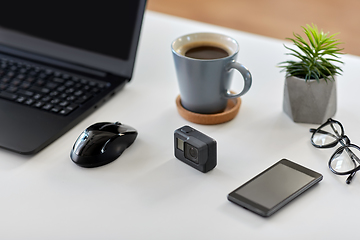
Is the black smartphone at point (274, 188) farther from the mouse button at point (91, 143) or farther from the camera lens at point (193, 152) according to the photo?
the mouse button at point (91, 143)

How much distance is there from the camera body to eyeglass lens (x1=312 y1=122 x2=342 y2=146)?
0.68 feet

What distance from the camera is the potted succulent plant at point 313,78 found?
82 centimetres

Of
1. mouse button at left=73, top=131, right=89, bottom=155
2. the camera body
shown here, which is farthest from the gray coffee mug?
mouse button at left=73, top=131, right=89, bottom=155

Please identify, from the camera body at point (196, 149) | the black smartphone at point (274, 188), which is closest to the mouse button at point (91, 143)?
the camera body at point (196, 149)

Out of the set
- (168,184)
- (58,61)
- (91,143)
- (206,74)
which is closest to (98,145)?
(91,143)

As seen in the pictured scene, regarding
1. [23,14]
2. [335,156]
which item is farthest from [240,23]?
[335,156]

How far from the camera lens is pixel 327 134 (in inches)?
32.5

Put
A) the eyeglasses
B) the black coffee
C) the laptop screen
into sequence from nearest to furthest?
the eyeglasses, the black coffee, the laptop screen

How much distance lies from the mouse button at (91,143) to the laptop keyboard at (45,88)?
0.46ft

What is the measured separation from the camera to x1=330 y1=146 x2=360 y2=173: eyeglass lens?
0.75 meters

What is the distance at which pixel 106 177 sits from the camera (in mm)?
751

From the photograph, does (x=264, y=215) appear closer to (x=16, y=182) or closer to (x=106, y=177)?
(x=106, y=177)

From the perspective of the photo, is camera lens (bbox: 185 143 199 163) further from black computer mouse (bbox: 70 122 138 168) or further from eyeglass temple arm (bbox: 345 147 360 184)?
eyeglass temple arm (bbox: 345 147 360 184)

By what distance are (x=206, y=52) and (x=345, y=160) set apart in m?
→ 0.33
